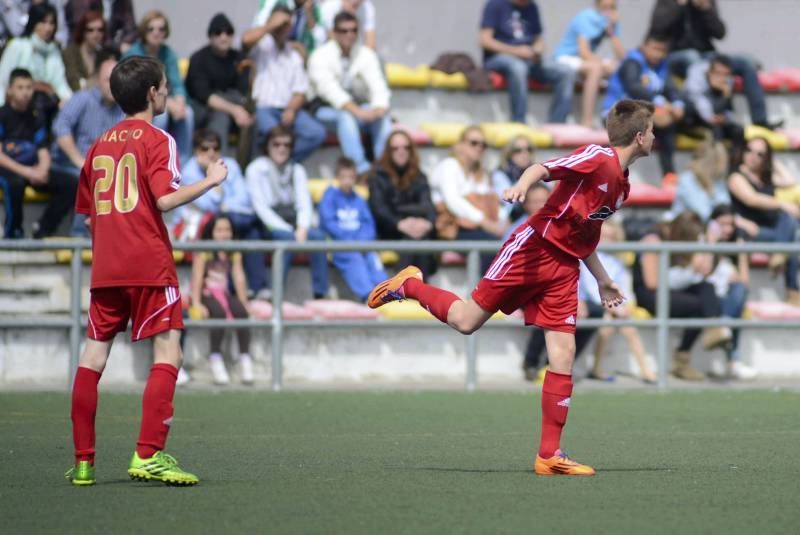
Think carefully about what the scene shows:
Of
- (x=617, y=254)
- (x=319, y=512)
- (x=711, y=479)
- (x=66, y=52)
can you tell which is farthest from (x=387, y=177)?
(x=319, y=512)

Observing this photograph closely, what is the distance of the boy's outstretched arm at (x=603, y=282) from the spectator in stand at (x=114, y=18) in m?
7.04

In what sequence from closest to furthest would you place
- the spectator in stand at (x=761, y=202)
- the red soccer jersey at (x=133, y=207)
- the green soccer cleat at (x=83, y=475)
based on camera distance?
the red soccer jersey at (x=133, y=207), the green soccer cleat at (x=83, y=475), the spectator in stand at (x=761, y=202)

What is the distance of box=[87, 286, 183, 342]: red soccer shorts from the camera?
21.1 feet

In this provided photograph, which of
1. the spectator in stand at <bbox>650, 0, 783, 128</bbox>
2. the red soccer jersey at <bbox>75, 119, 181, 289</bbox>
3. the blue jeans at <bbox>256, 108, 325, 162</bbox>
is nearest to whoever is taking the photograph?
the red soccer jersey at <bbox>75, 119, 181, 289</bbox>

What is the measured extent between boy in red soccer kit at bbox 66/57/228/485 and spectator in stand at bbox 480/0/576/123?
8992 millimetres

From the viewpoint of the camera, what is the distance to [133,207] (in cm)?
644

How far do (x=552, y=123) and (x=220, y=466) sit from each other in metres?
8.85

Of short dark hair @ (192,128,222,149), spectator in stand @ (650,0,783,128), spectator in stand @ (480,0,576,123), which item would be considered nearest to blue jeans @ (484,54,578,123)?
spectator in stand @ (480,0,576,123)

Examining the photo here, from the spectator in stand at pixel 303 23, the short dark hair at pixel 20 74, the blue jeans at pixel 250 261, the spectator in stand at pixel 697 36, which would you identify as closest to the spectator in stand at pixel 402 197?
the blue jeans at pixel 250 261

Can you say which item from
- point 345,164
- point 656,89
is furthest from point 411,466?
point 656,89

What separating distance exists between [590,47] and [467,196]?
10.7 feet

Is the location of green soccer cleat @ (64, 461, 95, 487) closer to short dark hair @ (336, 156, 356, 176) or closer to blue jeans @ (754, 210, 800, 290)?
short dark hair @ (336, 156, 356, 176)

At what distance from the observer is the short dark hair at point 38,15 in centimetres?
1333

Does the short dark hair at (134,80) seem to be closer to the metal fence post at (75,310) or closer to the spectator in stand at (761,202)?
the metal fence post at (75,310)
